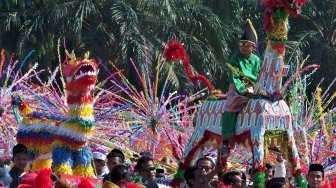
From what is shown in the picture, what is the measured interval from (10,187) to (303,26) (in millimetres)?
20302

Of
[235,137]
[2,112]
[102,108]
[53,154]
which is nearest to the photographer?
[53,154]

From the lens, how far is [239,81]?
1508 cm

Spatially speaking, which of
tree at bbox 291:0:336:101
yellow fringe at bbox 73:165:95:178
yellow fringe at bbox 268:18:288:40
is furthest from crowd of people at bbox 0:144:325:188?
tree at bbox 291:0:336:101

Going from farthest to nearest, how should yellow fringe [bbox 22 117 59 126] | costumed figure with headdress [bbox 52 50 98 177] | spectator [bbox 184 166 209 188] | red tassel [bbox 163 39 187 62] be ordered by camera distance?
red tassel [bbox 163 39 187 62] < yellow fringe [bbox 22 117 59 126] < costumed figure with headdress [bbox 52 50 98 177] < spectator [bbox 184 166 209 188]

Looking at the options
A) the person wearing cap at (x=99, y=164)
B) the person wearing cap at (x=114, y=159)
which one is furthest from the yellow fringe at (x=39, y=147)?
the person wearing cap at (x=114, y=159)

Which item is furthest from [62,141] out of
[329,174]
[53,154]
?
[329,174]

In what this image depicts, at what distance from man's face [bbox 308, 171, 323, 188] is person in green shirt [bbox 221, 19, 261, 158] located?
7.72 ft

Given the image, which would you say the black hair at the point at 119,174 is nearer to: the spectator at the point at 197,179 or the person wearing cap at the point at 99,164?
the spectator at the point at 197,179

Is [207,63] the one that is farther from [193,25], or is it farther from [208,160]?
[208,160]

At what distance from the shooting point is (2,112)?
18109 mm

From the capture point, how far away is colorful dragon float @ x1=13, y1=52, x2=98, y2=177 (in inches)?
558

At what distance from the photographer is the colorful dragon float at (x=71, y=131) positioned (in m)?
14.2

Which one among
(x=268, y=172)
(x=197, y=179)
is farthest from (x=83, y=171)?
(x=197, y=179)

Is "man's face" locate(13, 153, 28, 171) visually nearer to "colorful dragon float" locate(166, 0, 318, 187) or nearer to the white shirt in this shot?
"colorful dragon float" locate(166, 0, 318, 187)
